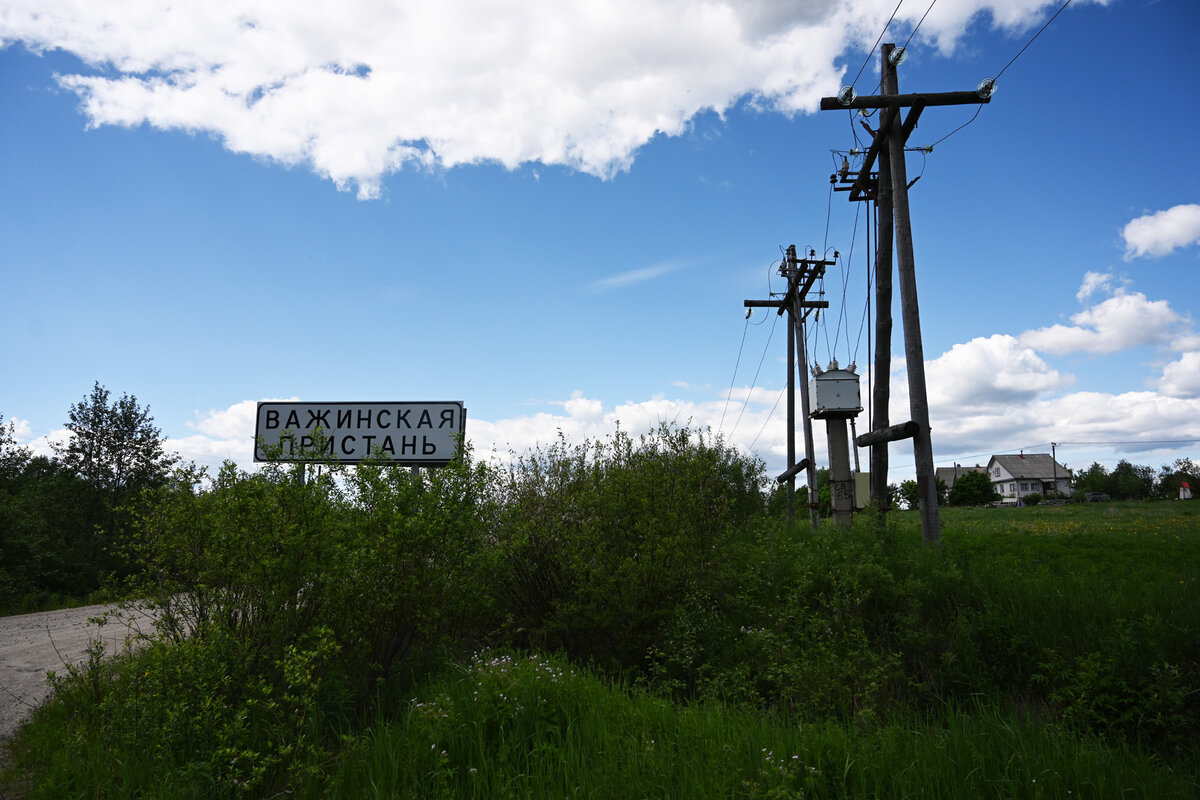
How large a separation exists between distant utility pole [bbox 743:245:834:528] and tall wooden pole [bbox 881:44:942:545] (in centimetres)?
527

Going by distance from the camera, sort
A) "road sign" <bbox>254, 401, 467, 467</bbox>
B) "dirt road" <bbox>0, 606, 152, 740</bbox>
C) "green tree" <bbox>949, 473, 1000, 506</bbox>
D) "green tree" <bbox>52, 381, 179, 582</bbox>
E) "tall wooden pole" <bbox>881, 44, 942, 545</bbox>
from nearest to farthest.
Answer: "dirt road" <bbox>0, 606, 152, 740</bbox> → "road sign" <bbox>254, 401, 467, 467</bbox> → "tall wooden pole" <bbox>881, 44, 942, 545</bbox> → "green tree" <bbox>52, 381, 179, 582</bbox> → "green tree" <bbox>949, 473, 1000, 506</bbox>

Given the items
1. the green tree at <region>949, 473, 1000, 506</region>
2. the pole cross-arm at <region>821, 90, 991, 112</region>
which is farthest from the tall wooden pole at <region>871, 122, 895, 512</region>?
the green tree at <region>949, 473, 1000, 506</region>

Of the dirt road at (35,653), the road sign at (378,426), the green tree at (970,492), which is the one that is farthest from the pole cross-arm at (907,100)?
the green tree at (970,492)

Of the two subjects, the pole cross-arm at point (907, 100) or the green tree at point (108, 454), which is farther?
the green tree at point (108, 454)

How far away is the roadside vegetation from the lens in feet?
11.8

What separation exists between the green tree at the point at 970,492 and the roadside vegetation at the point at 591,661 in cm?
7730

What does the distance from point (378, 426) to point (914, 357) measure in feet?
20.1

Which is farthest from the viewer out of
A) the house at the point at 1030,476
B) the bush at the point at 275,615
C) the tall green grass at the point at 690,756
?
the house at the point at 1030,476

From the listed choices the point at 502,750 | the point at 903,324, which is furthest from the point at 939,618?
the point at 502,750

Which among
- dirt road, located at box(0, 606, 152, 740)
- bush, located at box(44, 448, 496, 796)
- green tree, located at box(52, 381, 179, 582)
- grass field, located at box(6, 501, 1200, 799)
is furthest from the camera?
green tree, located at box(52, 381, 179, 582)

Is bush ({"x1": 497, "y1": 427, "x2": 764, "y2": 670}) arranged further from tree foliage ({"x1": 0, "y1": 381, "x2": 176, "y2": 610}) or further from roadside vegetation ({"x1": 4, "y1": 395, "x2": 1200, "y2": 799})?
tree foliage ({"x1": 0, "y1": 381, "x2": 176, "y2": 610})

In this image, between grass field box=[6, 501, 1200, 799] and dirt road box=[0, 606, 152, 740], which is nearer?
grass field box=[6, 501, 1200, 799]

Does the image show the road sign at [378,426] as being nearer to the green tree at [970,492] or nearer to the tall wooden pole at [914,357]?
the tall wooden pole at [914,357]

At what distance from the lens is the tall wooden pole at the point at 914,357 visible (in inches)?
301
